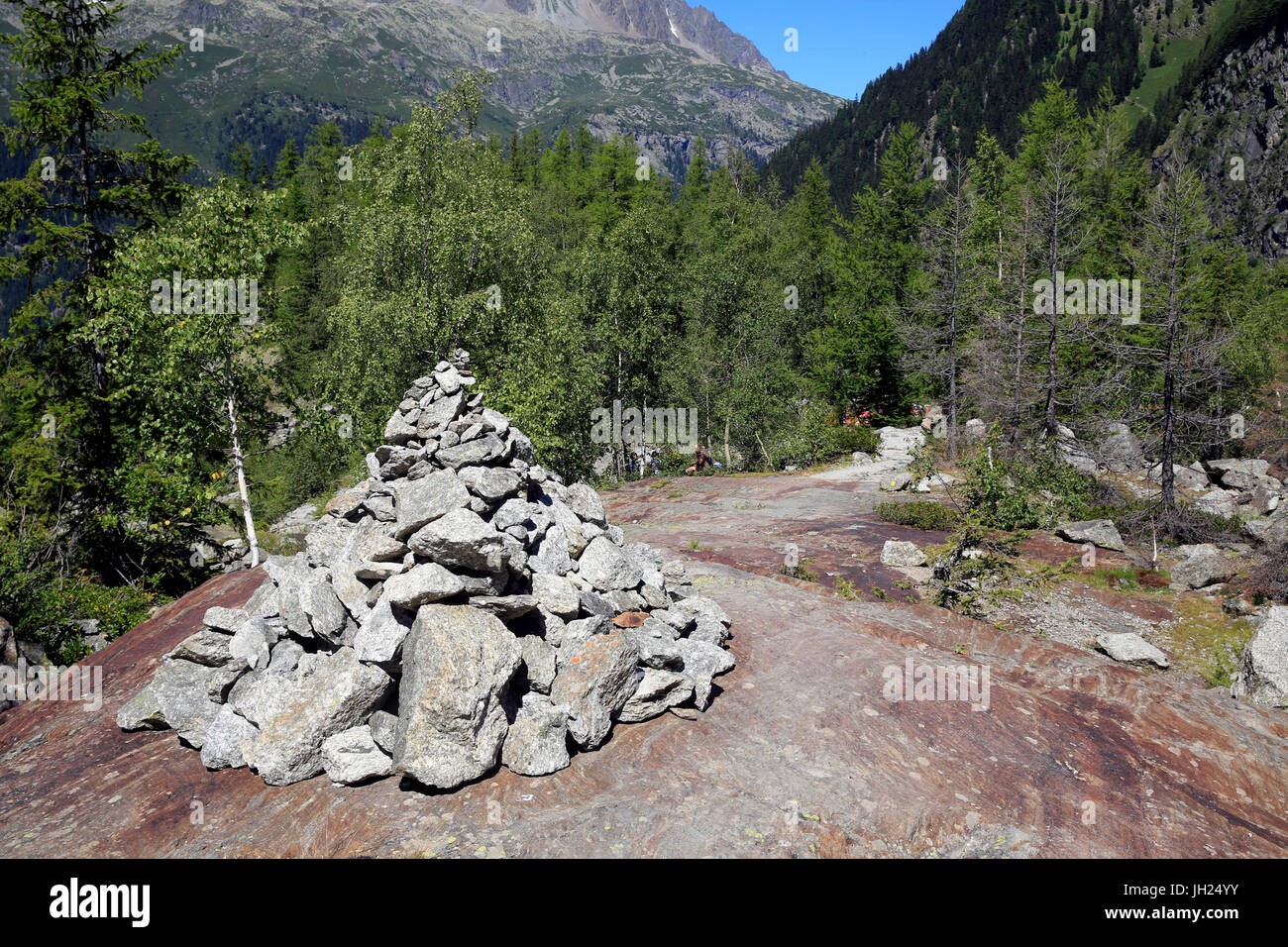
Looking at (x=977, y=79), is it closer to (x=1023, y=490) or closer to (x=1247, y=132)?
(x=1247, y=132)

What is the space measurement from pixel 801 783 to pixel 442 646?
4026 mm

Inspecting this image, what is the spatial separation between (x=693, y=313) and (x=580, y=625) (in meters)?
30.3

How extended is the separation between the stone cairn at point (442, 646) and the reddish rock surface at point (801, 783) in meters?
0.33

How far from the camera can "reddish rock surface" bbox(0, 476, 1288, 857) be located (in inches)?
244

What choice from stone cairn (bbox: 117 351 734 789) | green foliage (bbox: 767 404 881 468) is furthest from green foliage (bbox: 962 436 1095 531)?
stone cairn (bbox: 117 351 734 789)

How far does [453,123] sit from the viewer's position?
91.6 feet

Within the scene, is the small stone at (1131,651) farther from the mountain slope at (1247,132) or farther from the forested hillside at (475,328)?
the mountain slope at (1247,132)

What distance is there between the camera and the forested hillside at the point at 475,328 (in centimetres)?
1675

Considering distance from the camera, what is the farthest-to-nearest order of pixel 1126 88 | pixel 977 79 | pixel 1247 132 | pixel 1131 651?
pixel 977 79, pixel 1126 88, pixel 1247 132, pixel 1131 651

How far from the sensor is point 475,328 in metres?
23.2

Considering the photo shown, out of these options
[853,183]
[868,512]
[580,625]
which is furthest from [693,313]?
[853,183]

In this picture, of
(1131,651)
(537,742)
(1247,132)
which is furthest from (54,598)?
(1247,132)

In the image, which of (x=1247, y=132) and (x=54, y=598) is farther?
(x=1247, y=132)

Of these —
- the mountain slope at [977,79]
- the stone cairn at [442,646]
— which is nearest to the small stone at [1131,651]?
the stone cairn at [442,646]
